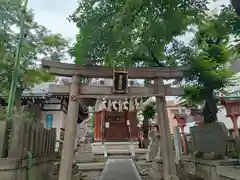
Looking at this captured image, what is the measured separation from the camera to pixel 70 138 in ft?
20.9

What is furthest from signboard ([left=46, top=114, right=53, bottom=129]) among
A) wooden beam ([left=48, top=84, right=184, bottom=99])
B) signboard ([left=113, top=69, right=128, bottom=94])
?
signboard ([left=113, top=69, right=128, bottom=94])

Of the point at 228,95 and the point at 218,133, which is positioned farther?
the point at 228,95

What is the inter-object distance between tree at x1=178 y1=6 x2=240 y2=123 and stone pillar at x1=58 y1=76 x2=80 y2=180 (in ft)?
14.6

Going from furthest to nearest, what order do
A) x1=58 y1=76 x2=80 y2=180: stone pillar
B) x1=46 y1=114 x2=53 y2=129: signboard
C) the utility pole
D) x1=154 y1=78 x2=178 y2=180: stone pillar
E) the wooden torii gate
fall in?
x1=46 y1=114 x2=53 y2=129: signboard < x1=154 y1=78 x2=178 y2=180: stone pillar < the utility pole < the wooden torii gate < x1=58 y1=76 x2=80 y2=180: stone pillar

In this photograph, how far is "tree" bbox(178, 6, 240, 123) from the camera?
856 cm

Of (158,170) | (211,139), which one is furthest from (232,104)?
(158,170)

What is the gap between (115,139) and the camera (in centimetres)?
2209

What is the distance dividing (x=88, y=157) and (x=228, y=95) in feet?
33.3

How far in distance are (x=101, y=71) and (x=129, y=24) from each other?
170 centimetres

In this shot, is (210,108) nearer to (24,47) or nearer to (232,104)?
(232,104)

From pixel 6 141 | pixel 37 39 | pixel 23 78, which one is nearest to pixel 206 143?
pixel 6 141

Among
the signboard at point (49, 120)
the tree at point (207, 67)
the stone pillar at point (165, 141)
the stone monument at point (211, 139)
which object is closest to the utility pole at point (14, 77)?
the stone pillar at point (165, 141)

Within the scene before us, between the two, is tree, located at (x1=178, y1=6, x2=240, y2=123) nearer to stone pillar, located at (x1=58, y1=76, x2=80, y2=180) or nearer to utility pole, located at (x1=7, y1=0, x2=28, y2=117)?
stone pillar, located at (x1=58, y1=76, x2=80, y2=180)

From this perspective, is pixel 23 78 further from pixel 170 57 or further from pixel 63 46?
pixel 170 57
